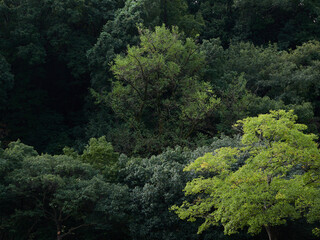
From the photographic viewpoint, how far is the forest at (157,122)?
11703mm

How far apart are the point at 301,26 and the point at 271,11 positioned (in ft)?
8.57

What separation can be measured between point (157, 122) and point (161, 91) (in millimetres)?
1783

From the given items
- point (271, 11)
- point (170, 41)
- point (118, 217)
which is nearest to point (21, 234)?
point (118, 217)

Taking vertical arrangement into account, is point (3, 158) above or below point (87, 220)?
above

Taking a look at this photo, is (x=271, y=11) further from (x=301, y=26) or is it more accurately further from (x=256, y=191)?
(x=256, y=191)

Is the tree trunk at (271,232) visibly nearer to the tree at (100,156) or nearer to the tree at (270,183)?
the tree at (270,183)

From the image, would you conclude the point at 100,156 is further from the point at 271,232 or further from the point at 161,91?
the point at 271,232

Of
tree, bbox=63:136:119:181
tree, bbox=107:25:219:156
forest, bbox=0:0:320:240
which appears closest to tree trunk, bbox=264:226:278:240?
forest, bbox=0:0:320:240

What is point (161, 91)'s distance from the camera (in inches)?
854

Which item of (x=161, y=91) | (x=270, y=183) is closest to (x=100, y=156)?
(x=161, y=91)

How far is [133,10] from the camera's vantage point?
2403cm

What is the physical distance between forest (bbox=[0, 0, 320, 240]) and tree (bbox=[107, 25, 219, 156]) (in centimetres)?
8

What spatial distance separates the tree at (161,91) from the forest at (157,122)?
8cm

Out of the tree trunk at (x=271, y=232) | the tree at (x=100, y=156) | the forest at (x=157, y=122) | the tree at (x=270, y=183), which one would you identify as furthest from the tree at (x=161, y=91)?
the tree at (x=270, y=183)
